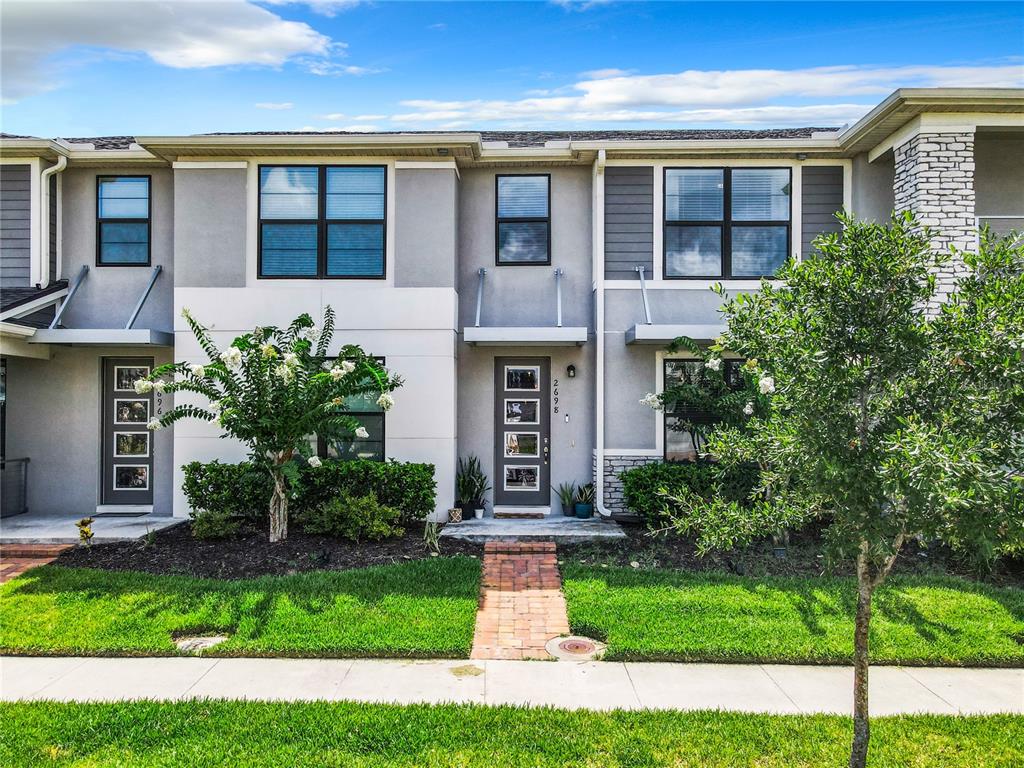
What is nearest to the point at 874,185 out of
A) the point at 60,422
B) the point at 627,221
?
the point at 627,221

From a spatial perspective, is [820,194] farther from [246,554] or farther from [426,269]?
[246,554]

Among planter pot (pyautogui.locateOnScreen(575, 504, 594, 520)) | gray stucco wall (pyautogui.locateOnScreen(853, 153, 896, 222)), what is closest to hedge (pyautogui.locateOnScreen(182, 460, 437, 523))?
planter pot (pyautogui.locateOnScreen(575, 504, 594, 520))

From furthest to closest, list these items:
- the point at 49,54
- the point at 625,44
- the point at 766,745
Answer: the point at 625,44
the point at 49,54
the point at 766,745

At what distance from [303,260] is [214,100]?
272 cm

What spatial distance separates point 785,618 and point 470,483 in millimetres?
4919

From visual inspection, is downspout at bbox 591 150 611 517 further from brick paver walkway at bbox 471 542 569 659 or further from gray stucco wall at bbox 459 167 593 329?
brick paver walkway at bbox 471 542 569 659

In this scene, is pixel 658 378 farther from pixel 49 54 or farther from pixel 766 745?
pixel 49 54

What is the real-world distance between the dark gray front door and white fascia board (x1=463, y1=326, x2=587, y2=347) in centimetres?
526

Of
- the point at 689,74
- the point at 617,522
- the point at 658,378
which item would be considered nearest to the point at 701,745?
the point at 617,522

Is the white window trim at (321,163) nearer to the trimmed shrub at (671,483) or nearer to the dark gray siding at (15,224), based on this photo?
the dark gray siding at (15,224)

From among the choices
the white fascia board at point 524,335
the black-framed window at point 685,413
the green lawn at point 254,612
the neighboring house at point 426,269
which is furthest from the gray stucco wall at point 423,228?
the green lawn at point 254,612

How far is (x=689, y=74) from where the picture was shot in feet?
32.7

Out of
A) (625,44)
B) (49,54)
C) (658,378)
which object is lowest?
(658,378)

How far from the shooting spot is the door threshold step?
9789 millimetres
